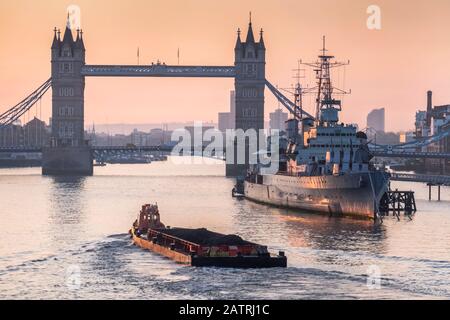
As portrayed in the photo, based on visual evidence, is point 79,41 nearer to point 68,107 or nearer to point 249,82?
point 68,107

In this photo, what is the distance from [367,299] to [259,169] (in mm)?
68029

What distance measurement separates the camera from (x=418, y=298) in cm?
4541

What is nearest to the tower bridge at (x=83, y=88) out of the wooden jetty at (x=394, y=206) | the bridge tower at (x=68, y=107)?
the bridge tower at (x=68, y=107)

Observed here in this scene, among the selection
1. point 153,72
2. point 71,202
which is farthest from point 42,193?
point 153,72

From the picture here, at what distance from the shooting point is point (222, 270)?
51.5 m

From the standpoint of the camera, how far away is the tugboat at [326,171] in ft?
269

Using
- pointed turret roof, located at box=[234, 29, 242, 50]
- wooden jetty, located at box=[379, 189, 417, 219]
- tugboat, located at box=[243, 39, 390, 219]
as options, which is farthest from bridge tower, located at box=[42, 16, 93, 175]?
wooden jetty, located at box=[379, 189, 417, 219]

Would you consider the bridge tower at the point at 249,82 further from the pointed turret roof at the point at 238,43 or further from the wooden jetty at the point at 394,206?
the wooden jetty at the point at 394,206

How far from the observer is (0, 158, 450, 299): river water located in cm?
4712

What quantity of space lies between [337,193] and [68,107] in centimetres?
10743

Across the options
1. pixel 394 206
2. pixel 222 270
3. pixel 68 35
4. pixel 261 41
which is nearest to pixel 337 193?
pixel 394 206

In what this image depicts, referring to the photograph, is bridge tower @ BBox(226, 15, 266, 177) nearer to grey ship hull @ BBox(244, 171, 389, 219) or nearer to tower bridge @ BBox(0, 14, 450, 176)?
tower bridge @ BBox(0, 14, 450, 176)
